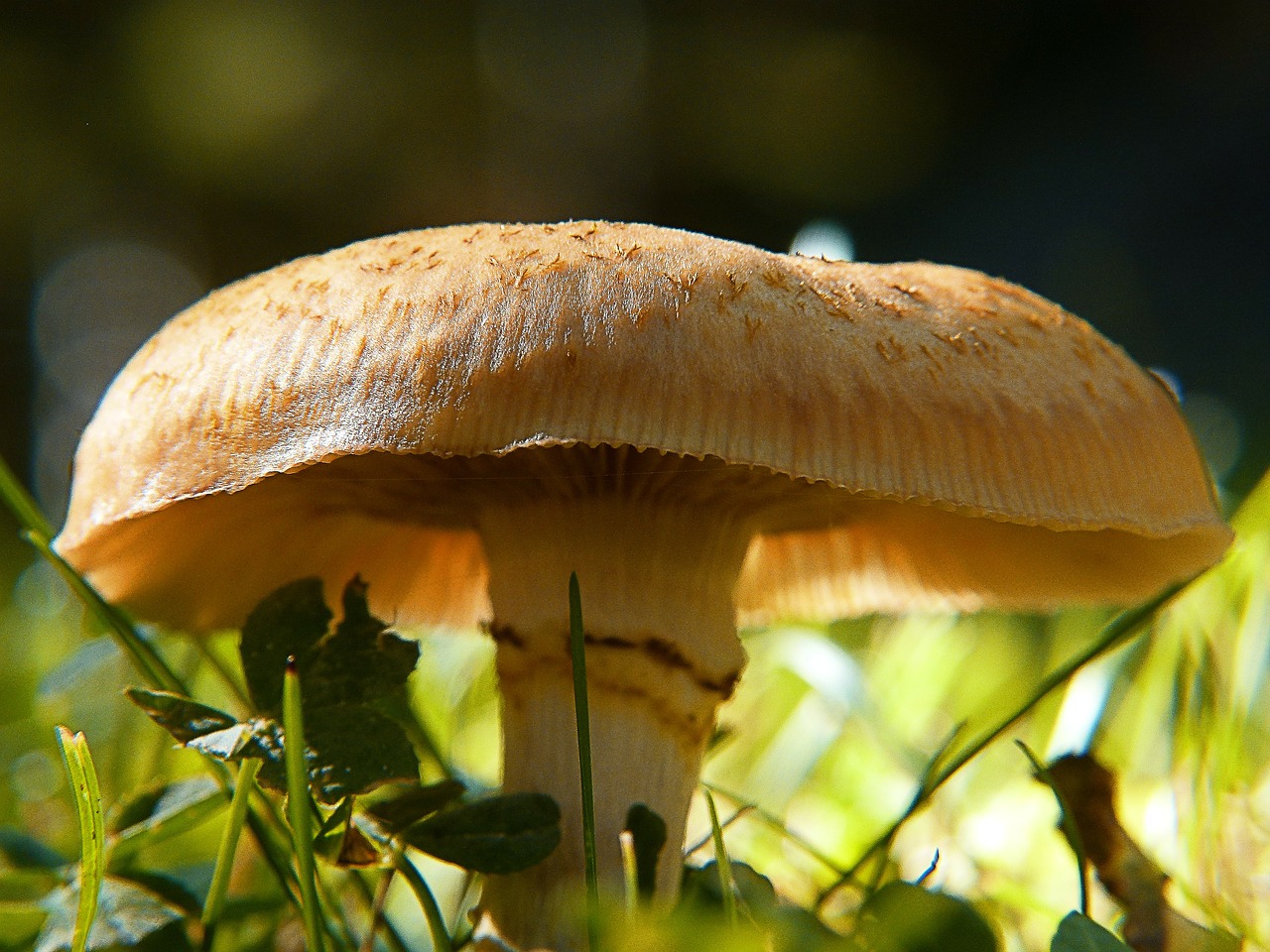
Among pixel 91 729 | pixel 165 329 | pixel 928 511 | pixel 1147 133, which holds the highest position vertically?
pixel 165 329

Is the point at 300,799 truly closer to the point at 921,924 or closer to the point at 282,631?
the point at 282,631

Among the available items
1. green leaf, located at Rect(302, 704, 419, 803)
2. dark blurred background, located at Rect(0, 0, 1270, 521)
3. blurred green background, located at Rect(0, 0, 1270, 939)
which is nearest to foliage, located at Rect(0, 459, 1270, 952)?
green leaf, located at Rect(302, 704, 419, 803)

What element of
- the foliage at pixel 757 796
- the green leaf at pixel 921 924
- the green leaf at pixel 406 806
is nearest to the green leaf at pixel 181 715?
the foliage at pixel 757 796

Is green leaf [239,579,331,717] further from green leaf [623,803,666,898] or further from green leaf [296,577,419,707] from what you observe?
green leaf [623,803,666,898]

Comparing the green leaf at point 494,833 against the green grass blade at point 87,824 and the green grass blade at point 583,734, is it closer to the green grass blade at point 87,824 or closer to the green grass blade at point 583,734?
the green grass blade at point 583,734

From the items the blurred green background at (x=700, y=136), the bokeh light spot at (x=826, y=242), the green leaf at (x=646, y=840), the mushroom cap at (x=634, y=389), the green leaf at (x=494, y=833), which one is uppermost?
the mushroom cap at (x=634, y=389)

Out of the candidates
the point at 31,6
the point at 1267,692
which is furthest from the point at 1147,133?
the point at 31,6

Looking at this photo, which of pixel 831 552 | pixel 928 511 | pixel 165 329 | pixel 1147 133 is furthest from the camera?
pixel 1147 133

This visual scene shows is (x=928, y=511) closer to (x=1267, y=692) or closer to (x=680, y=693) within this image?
(x=680, y=693)
